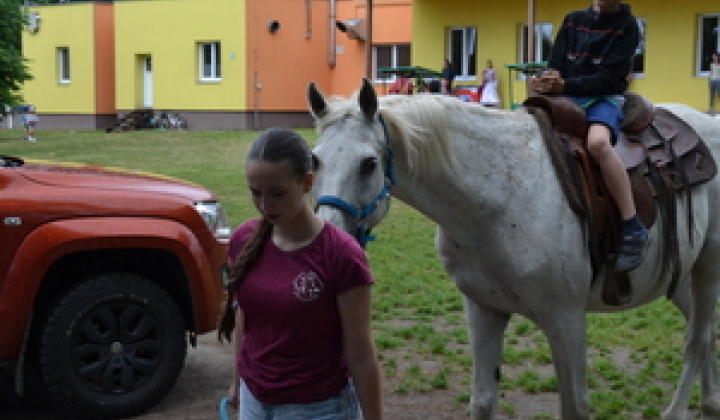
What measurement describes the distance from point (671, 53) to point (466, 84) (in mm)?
6579

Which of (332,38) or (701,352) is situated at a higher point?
(332,38)

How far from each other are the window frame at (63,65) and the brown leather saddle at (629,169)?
36.8 meters

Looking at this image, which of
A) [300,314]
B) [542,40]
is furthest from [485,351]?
[542,40]

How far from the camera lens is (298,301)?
8.44ft

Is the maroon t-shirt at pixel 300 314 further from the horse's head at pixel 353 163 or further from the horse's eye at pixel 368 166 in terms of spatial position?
the horse's eye at pixel 368 166

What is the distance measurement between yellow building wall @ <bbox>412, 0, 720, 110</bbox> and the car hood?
21488mm

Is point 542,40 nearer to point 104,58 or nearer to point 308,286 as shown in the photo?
point 104,58

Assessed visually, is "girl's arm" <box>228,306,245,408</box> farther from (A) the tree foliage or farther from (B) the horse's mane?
(A) the tree foliage

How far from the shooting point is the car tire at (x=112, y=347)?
4.80 m

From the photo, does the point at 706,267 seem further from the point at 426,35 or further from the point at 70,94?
the point at 70,94

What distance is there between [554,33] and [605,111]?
2326 cm

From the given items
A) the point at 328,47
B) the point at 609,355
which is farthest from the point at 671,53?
the point at 609,355

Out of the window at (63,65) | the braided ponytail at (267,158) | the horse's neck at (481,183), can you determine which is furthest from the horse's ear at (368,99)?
the window at (63,65)

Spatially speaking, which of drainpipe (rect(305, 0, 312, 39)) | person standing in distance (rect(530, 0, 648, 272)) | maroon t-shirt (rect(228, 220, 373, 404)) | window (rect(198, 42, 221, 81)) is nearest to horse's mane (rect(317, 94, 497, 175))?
person standing in distance (rect(530, 0, 648, 272))
